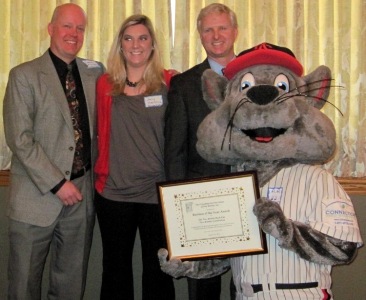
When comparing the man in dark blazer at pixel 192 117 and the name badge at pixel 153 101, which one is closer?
the man in dark blazer at pixel 192 117

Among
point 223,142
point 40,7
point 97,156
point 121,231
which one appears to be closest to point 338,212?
point 223,142

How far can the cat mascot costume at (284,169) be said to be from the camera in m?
1.60

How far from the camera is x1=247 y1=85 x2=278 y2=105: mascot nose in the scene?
1.63 m

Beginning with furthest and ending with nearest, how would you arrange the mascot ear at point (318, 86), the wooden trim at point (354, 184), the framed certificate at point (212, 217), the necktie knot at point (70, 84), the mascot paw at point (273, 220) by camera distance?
the wooden trim at point (354, 184)
the necktie knot at point (70, 84)
the mascot ear at point (318, 86)
the framed certificate at point (212, 217)
the mascot paw at point (273, 220)

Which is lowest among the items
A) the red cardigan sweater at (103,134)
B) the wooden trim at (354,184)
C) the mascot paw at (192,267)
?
the mascot paw at (192,267)

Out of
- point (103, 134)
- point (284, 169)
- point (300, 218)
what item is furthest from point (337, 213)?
point (103, 134)

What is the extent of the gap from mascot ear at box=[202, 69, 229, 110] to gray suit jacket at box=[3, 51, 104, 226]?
802 mm

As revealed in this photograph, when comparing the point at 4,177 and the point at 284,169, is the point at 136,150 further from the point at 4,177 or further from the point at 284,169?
the point at 4,177

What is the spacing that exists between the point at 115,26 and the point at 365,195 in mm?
1711

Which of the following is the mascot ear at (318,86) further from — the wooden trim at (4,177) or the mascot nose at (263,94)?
the wooden trim at (4,177)

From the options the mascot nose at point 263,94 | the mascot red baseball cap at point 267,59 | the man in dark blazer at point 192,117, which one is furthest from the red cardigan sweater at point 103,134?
the mascot nose at point 263,94

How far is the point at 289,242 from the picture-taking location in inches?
62.3

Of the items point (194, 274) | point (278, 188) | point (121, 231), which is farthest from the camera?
point (121, 231)

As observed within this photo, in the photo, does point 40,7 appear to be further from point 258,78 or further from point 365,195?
point 365,195
